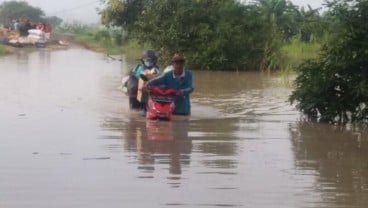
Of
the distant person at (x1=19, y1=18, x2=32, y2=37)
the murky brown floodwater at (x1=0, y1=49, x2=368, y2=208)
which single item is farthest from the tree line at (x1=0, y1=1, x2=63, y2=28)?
the murky brown floodwater at (x1=0, y1=49, x2=368, y2=208)

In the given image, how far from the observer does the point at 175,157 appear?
8.60 meters

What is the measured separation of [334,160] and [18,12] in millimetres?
65221

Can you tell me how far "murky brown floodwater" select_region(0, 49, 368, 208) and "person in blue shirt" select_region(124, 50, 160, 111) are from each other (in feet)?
0.92

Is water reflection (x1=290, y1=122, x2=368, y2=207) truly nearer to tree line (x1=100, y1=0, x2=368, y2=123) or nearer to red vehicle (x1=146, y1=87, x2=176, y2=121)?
tree line (x1=100, y1=0, x2=368, y2=123)

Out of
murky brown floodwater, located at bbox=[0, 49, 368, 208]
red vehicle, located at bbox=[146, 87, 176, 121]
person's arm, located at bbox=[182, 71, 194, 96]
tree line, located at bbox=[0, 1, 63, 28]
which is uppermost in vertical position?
tree line, located at bbox=[0, 1, 63, 28]

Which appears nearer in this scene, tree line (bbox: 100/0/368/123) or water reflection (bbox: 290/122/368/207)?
water reflection (bbox: 290/122/368/207)

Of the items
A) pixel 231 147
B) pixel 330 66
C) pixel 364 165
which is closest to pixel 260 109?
pixel 330 66

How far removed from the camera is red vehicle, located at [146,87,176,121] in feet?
38.8

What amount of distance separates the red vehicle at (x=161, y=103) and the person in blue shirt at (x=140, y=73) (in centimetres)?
73

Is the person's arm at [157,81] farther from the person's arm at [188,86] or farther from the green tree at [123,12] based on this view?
the green tree at [123,12]

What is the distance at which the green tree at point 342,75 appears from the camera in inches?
449

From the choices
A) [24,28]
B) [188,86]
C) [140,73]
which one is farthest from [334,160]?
[24,28]

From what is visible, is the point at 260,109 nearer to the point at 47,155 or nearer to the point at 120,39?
the point at 47,155

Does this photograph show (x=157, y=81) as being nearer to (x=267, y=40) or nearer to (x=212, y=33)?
(x=212, y=33)
